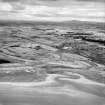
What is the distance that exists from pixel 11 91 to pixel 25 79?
1.27 m

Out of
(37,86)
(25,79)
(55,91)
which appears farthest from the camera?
(25,79)

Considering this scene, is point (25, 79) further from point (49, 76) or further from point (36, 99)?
point (36, 99)

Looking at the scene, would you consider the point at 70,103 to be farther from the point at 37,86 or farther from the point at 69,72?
the point at 69,72

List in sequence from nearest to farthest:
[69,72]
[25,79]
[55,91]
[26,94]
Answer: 1. [26,94]
2. [55,91]
3. [25,79]
4. [69,72]

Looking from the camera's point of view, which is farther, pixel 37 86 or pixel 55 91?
pixel 37 86

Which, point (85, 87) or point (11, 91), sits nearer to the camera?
point (11, 91)

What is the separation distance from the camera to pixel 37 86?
5473mm

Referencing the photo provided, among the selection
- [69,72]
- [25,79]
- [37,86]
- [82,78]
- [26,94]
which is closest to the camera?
[26,94]

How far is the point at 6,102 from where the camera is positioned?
4.27 meters

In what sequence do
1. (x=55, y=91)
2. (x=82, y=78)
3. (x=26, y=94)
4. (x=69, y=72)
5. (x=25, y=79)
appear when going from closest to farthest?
1. (x=26, y=94)
2. (x=55, y=91)
3. (x=25, y=79)
4. (x=82, y=78)
5. (x=69, y=72)

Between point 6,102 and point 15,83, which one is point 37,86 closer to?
point 15,83

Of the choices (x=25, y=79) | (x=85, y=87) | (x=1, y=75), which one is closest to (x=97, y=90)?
(x=85, y=87)

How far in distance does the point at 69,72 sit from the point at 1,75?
253 cm

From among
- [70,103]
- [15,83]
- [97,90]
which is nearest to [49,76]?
[15,83]
